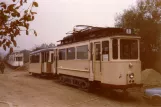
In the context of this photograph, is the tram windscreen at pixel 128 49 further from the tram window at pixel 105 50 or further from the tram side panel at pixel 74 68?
the tram side panel at pixel 74 68

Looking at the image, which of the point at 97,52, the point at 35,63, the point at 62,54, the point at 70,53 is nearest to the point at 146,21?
the point at 62,54


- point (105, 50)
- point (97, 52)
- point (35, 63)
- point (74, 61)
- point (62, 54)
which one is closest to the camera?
point (105, 50)

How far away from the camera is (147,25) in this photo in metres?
25.7

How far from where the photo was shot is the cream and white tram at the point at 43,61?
22.4m

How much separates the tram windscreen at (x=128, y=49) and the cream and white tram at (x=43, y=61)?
32.6ft

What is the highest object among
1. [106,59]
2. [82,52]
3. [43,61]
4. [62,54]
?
[82,52]

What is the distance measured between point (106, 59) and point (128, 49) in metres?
1.21

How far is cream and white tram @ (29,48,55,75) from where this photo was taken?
22.4 m

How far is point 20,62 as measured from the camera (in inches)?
1986

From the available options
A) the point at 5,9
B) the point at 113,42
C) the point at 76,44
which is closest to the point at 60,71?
the point at 76,44

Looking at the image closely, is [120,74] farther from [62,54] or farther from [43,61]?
[43,61]

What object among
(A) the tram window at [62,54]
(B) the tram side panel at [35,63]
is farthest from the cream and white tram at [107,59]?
(B) the tram side panel at [35,63]

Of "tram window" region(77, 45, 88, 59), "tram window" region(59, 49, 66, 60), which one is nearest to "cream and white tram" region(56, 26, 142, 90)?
"tram window" region(77, 45, 88, 59)

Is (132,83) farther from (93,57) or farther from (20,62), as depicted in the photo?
(20,62)
